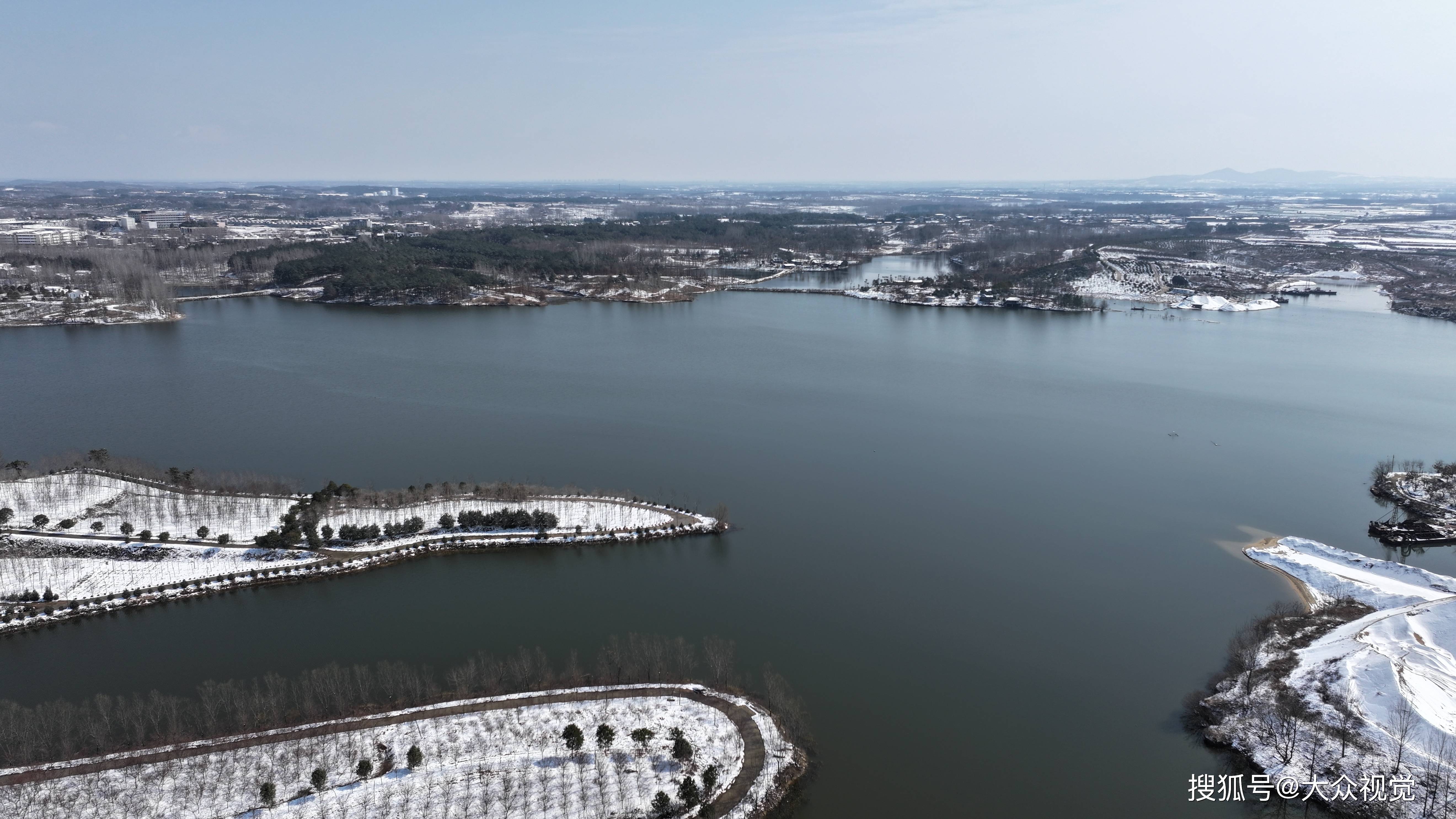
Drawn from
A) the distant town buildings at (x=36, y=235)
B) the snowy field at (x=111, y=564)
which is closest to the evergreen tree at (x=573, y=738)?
the snowy field at (x=111, y=564)

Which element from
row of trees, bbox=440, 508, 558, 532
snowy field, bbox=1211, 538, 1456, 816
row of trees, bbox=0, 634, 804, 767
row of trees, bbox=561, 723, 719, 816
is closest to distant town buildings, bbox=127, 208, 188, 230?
row of trees, bbox=440, 508, 558, 532

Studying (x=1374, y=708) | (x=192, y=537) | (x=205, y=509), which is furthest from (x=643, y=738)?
(x=205, y=509)

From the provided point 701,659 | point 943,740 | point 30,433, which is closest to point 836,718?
point 943,740

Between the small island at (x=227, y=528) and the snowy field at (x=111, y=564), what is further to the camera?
the small island at (x=227, y=528)

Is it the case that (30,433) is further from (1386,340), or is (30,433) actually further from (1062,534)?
Answer: (1386,340)

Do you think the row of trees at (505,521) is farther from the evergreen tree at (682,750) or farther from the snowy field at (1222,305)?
the snowy field at (1222,305)

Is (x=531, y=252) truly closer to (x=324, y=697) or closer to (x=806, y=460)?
(x=806, y=460)

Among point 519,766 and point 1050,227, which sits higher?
point 1050,227
